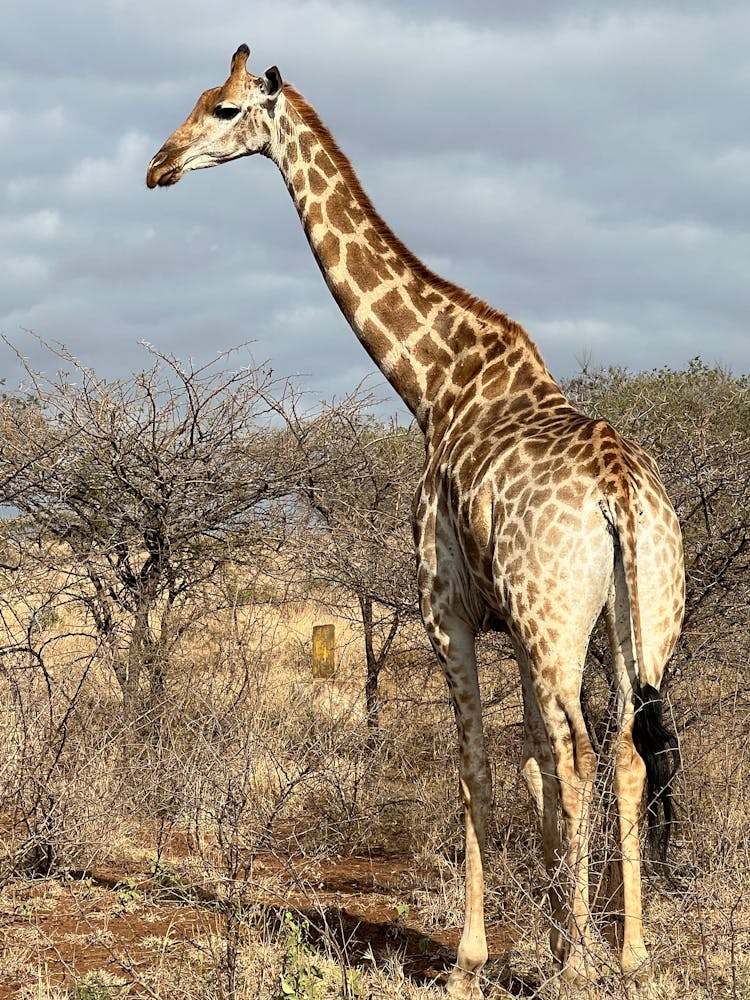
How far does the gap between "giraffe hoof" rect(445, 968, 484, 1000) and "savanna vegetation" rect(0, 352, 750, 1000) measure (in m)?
0.12

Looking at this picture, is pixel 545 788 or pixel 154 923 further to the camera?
pixel 154 923

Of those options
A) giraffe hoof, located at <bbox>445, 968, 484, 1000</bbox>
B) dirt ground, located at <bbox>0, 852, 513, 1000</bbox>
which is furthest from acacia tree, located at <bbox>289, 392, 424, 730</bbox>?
giraffe hoof, located at <bbox>445, 968, 484, 1000</bbox>

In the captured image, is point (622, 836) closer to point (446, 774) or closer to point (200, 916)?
point (200, 916)

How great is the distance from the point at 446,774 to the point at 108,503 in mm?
3061

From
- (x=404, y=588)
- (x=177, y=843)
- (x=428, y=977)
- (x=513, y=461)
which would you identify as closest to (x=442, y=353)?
(x=513, y=461)

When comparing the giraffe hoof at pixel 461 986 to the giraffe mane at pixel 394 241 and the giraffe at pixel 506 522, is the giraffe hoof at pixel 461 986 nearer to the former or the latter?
the giraffe at pixel 506 522

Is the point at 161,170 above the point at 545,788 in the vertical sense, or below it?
above

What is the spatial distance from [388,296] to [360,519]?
228 centimetres

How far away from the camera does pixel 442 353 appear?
5.58 metres

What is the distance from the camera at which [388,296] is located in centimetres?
579

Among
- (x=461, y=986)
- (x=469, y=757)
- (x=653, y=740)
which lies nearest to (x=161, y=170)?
(x=469, y=757)

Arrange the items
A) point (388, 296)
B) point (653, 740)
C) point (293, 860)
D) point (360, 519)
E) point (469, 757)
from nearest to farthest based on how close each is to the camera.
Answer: point (653, 740)
point (469, 757)
point (388, 296)
point (293, 860)
point (360, 519)

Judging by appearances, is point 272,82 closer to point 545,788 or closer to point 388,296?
point 388,296

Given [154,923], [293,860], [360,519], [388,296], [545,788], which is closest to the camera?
[545,788]
